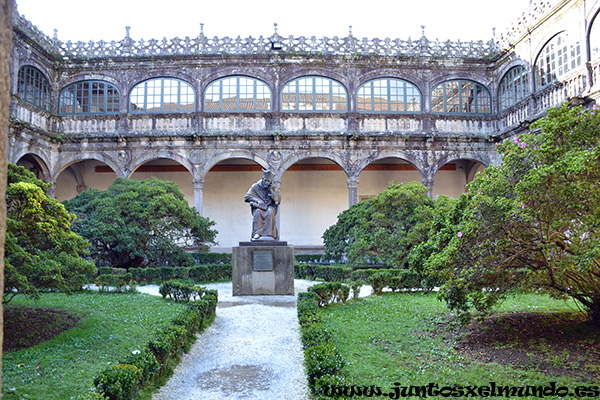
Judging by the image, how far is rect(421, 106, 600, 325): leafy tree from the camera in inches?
219

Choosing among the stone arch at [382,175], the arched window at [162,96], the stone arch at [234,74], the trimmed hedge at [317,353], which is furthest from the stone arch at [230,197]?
the trimmed hedge at [317,353]

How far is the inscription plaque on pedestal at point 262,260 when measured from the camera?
10.9 meters

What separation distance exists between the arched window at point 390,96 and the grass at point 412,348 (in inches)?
487

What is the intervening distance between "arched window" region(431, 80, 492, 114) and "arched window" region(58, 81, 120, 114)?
1428cm

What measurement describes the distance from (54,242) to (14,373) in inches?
Answer: 91.9

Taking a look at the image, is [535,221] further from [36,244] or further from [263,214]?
[36,244]

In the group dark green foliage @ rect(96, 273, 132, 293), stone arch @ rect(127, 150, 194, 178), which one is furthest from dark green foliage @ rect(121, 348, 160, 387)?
stone arch @ rect(127, 150, 194, 178)

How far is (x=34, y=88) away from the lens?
1903 cm

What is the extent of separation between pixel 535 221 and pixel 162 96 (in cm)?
1774

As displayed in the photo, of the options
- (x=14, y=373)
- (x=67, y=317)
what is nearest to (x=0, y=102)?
(x=14, y=373)

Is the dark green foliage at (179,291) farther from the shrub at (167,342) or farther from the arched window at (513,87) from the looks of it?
the arched window at (513,87)

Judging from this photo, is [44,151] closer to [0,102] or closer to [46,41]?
[46,41]

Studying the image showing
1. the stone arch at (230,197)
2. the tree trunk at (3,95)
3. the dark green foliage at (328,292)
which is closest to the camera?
the tree trunk at (3,95)

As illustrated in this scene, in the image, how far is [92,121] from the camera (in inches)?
801
